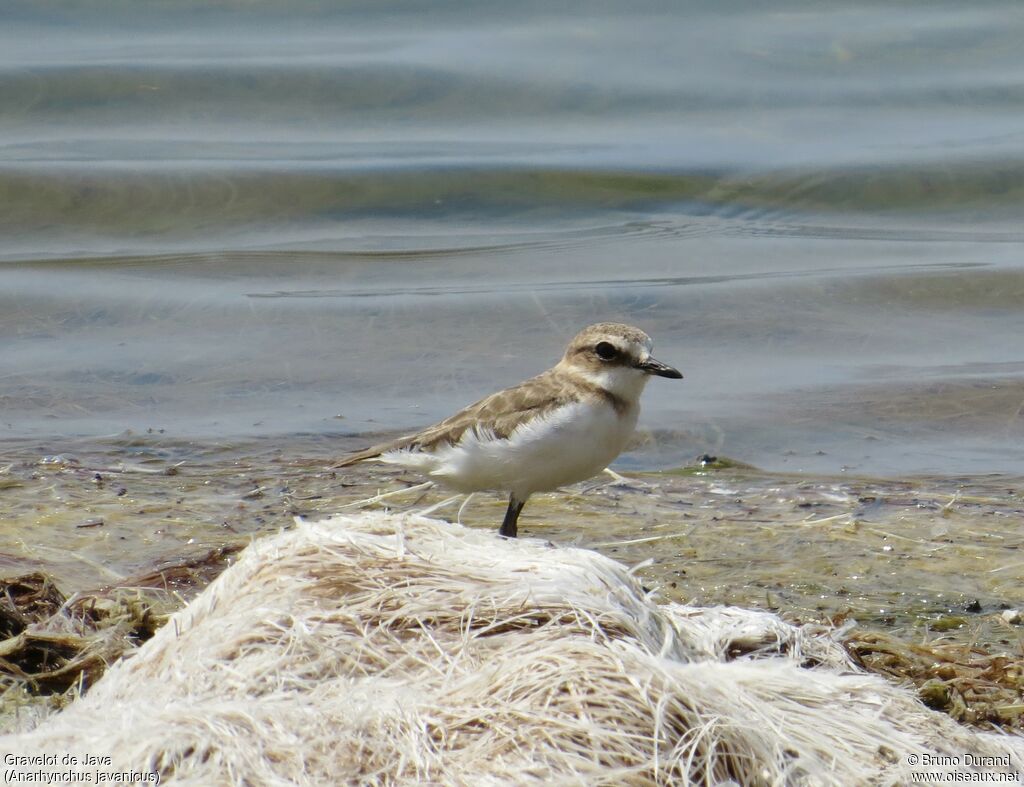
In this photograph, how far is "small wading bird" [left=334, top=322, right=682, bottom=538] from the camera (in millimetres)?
6480

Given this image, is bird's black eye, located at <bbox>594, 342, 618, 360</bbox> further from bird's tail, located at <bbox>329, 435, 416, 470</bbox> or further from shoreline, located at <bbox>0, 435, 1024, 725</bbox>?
bird's tail, located at <bbox>329, 435, 416, 470</bbox>

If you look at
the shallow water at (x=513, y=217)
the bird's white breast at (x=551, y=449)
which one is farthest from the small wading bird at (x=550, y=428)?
the shallow water at (x=513, y=217)

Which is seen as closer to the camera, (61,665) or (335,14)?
(61,665)

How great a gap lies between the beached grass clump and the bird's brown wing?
6.19ft

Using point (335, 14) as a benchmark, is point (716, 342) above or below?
below

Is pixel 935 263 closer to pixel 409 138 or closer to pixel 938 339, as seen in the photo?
pixel 938 339

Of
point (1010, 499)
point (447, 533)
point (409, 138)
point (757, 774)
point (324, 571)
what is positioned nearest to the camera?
point (757, 774)

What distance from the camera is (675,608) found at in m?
4.89

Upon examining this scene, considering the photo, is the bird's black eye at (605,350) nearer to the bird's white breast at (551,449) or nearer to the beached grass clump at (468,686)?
the bird's white breast at (551,449)

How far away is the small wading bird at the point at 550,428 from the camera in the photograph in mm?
6480

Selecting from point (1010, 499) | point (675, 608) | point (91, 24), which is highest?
point (91, 24)

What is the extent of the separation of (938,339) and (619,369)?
19.0 feet

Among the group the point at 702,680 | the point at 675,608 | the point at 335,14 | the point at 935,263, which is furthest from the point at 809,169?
the point at 702,680

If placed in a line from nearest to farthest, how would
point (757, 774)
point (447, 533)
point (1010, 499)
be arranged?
point (757, 774), point (447, 533), point (1010, 499)
